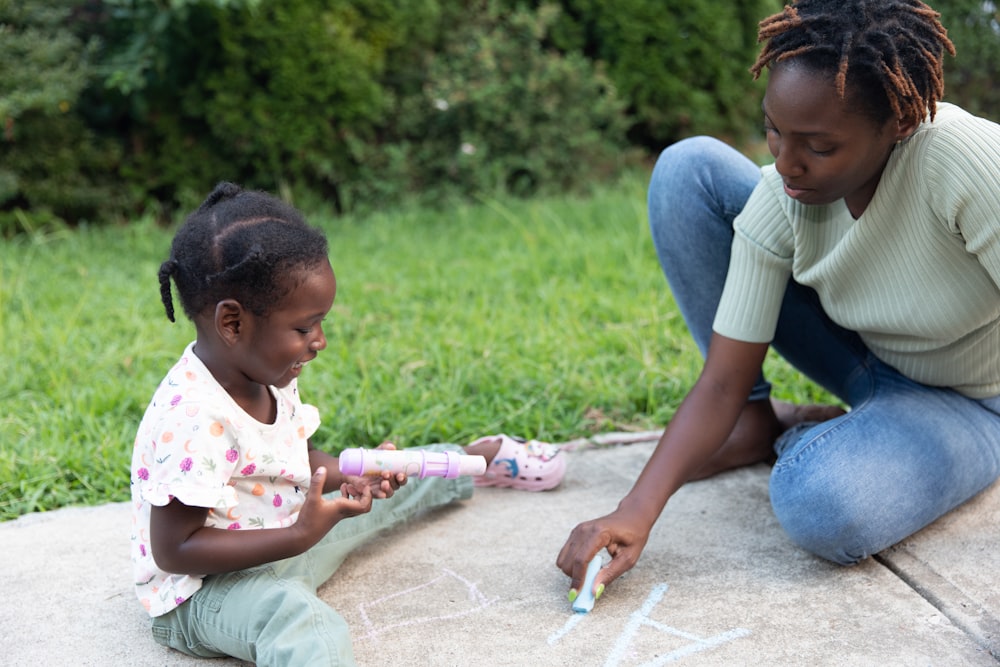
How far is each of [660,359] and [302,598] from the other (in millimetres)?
1602

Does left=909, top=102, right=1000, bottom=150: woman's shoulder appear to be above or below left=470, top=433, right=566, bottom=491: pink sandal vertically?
above

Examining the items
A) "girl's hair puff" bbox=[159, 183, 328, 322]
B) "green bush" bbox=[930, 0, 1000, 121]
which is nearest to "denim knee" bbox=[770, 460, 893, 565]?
"girl's hair puff" bbox=[159, 183, 328, 322]

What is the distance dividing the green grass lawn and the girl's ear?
0.84 metres

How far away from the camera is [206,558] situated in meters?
1.69

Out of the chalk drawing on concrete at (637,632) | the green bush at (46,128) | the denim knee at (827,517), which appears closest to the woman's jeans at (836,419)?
the denim knee at (827,517)

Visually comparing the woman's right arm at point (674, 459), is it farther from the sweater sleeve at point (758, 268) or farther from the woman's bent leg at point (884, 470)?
the woman's bent leg at point (884, 470)

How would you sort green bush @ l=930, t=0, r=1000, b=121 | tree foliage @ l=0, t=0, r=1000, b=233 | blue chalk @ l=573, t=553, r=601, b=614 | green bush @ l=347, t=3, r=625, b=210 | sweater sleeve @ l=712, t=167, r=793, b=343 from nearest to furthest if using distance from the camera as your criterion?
blue chalk @ l=573, t=553, r=601, b=614 → sweater sleeve @ l=712, t=167, r=793, b=343 → tree foliage @ l=0, t=0, r=1000, b=233 → green bush @ l=347, t=3, r=625, b=210 → green bush @ l=930, t=0, r=1000, b=121

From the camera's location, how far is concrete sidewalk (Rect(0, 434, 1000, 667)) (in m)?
1.74

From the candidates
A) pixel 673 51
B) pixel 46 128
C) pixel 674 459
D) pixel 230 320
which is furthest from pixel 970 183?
pixel 46 128

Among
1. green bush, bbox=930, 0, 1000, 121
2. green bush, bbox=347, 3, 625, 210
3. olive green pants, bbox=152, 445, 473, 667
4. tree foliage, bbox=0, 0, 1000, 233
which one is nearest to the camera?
olive green pants, bbox=152, 445, 473, 667

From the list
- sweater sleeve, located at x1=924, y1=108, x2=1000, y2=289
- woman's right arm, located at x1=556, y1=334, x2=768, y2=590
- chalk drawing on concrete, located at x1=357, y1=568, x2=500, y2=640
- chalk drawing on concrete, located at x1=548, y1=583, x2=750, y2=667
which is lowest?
chalk drawing on concrete, located at x1=357, y1=568, x2=500, y2=640

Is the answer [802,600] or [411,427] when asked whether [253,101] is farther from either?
[802,600]

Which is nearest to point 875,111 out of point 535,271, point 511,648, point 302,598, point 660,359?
point 511,648

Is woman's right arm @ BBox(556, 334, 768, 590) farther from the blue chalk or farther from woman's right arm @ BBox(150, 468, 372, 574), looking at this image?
woman's right arm @ BBox(150, 468, 372, 574)
